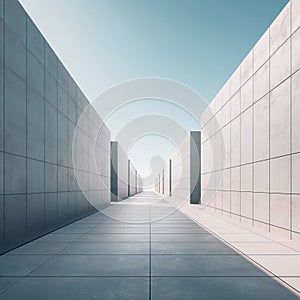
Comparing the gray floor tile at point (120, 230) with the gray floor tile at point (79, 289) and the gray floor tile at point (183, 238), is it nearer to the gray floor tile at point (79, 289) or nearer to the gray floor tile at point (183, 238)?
the gray floor tile at point (183, 238)

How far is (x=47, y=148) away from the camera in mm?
11625

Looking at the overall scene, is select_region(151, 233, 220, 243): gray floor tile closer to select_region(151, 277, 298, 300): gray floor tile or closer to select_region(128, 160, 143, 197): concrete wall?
select_region(151, 277, 298, 300): gray floor tile

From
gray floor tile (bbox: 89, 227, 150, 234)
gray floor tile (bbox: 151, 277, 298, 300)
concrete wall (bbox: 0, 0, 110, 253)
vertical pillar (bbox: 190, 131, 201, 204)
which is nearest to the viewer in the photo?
gray floor tile (bbox: 151, 277, 298, 300)

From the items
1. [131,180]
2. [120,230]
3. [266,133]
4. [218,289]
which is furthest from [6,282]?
[131,180]

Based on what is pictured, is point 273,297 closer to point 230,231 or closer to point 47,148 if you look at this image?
point 230,231

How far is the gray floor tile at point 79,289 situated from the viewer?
495 cm

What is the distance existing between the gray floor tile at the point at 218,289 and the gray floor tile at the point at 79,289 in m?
0.34

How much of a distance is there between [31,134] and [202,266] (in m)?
6.74

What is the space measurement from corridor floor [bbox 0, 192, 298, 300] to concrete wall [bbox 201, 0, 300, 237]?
3.16 metres

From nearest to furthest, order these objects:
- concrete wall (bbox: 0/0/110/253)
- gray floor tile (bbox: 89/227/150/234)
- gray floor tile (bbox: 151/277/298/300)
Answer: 1. gray floor tile (bbox: 151/277/298/300)
2. concrete wall (bbox: 0/0/110/253)
3. gray floor tile (bbox: 89/227/150/234)

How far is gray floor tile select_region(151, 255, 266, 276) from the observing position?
6.24 m

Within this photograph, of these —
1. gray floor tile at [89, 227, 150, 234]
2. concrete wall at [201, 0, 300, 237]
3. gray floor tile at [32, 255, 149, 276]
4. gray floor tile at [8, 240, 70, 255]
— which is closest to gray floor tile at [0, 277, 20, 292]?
gray floor tile at [32, 255, 149, 276]

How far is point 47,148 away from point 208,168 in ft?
46.7

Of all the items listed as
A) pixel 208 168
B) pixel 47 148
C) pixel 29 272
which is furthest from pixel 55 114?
pixel 208 168
